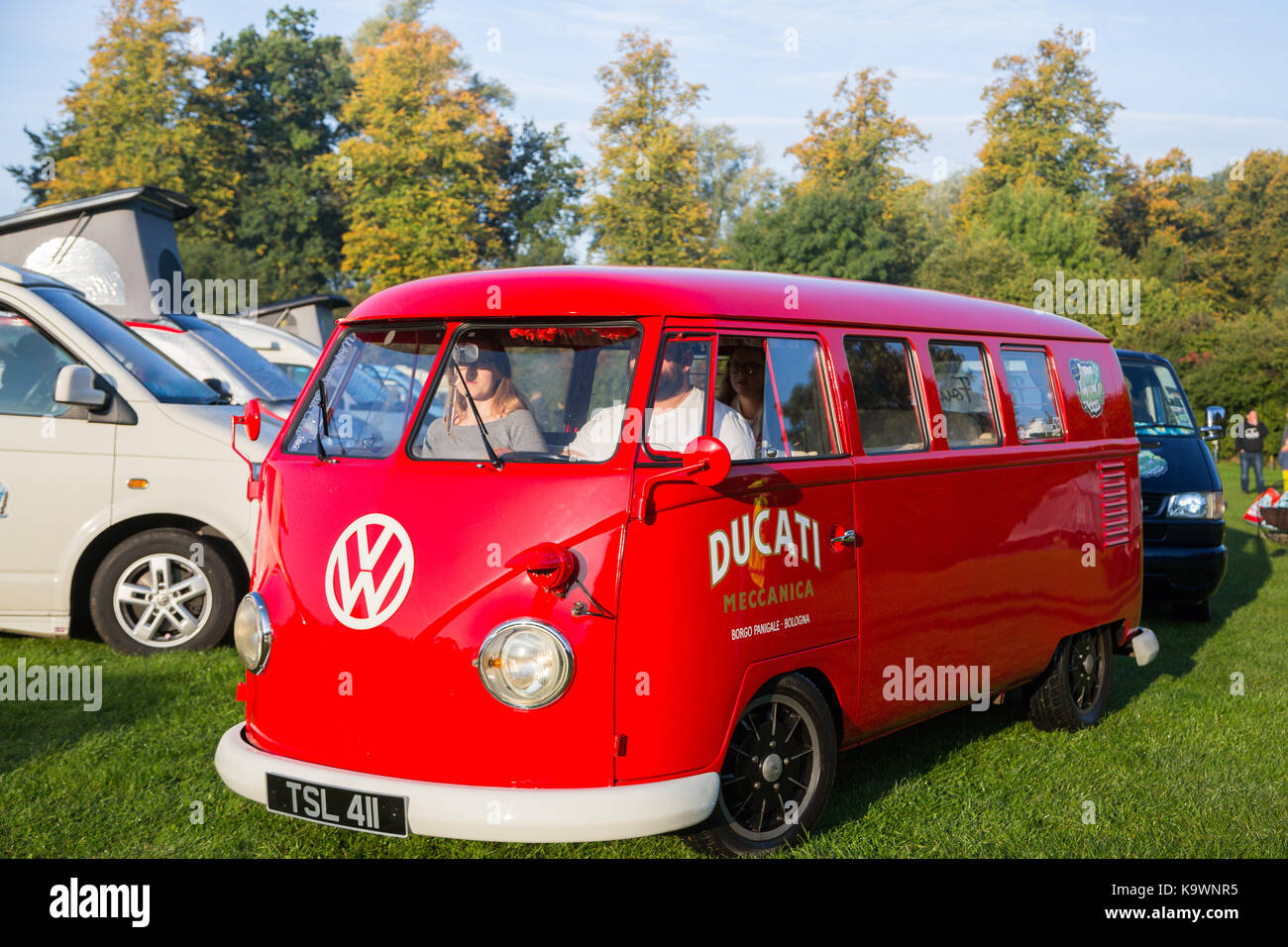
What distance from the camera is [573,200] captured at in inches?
2020

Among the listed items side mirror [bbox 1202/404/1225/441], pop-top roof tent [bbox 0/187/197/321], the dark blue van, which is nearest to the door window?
the dark blue van

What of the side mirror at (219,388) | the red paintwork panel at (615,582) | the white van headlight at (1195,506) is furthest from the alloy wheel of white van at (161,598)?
the white van headlight at (1195,506)

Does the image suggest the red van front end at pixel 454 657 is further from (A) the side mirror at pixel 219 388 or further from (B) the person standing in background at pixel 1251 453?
(B) the person standing in background at pixel 1251 453

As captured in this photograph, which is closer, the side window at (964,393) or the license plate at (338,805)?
the license plate at (338,805)

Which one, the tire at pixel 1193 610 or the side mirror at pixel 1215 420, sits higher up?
the side mirror at pixel 1215 420

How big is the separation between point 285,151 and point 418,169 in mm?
16157

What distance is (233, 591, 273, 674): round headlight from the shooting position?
453 centimetres

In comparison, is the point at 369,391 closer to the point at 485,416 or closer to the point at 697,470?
the point at 485,416

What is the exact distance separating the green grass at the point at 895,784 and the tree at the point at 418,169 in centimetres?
3597

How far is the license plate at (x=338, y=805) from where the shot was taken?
4.06m

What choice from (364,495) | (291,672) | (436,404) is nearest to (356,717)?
(291,672)
